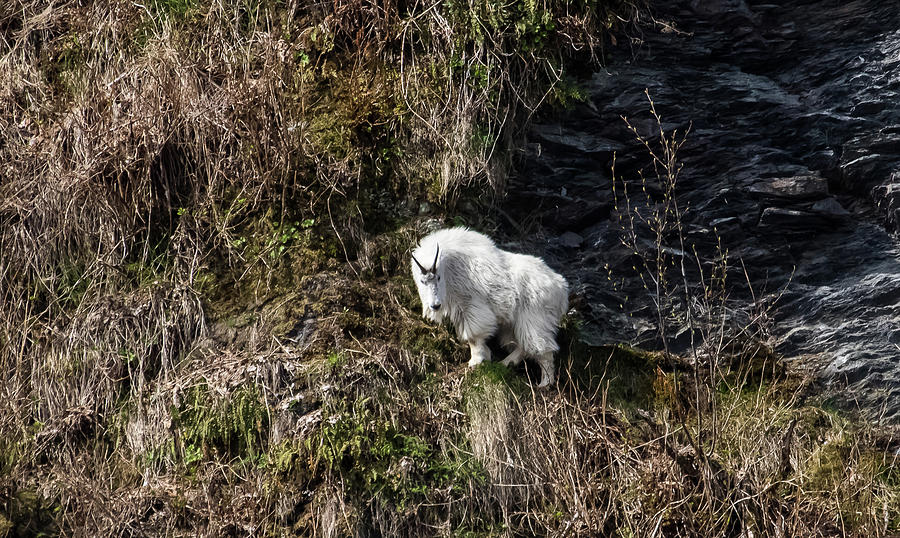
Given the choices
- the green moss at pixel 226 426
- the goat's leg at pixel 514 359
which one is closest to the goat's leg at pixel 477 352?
the goat's leg at pixel 514 359

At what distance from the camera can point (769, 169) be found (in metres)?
6.86

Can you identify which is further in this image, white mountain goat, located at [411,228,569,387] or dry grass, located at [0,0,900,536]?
white mountain goat, located at [411,228,569,387]

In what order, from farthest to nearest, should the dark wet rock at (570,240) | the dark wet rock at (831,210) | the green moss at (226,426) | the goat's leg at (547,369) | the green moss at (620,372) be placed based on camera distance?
the dark wet rock at (570,240)
the dark wet rock at (831,210)
the green moss at (620,372)
the goat's leg at (547,369)
the green moss at (226,426)

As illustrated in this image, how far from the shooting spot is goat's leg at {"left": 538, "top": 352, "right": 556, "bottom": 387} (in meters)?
6.32

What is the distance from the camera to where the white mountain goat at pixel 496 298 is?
6207 mm

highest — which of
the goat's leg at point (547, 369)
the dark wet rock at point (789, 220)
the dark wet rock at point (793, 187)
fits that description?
the dark wet rock at point (793, 187)

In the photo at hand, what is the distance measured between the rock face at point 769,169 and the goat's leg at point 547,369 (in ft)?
2.30

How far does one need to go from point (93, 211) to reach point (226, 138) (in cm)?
126

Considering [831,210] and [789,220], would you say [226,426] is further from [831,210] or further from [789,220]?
[831,210]

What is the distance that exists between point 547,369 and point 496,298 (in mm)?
664

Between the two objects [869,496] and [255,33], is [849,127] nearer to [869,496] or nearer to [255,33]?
[869,496]

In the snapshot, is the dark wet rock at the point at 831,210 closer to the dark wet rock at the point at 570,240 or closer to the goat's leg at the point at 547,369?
the dark wet rock at the point at 570,240

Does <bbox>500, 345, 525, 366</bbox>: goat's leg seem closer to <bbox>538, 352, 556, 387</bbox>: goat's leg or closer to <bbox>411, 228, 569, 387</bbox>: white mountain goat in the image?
<bbox>411, 228, 569, 387</bbox>: white mountain goat

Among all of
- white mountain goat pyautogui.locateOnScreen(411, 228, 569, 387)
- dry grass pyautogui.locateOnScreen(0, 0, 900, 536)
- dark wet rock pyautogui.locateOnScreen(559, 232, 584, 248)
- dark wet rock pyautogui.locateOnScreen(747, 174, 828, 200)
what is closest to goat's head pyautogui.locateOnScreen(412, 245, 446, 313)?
white mountain goat pyautogui.locateOnScreen(411, 228, 569, 387)
